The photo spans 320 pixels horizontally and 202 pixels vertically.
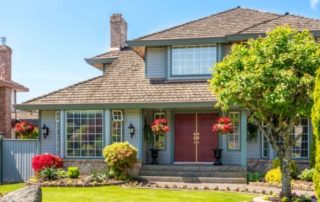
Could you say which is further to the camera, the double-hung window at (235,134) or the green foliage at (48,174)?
the double-hung window at (235,134)

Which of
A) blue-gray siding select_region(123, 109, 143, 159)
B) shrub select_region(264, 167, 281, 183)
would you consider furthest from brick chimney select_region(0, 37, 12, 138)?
shrub select_region(264, 167, 281, 183)

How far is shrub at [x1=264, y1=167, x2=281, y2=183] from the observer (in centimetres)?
1493

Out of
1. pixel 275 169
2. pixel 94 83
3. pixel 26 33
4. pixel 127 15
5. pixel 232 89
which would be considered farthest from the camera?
pixel 127 15

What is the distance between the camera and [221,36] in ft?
58.4

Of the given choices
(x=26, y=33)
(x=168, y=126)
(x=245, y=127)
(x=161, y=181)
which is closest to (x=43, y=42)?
(x=26, y=33)

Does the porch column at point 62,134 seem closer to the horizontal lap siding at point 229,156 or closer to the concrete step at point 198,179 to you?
the concrete step at point 198,179

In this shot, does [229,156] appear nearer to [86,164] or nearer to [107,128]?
[107,128]

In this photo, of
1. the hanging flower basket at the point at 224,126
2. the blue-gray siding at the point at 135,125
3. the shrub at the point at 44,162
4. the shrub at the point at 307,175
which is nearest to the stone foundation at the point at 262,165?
the shrub at the point at 307,175

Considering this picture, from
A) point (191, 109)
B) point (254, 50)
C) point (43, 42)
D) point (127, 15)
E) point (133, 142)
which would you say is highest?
point (127, 15)

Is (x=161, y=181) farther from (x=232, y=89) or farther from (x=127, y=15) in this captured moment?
(x=127, y=15)

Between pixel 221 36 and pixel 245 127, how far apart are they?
3958 mm

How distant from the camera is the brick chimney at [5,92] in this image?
22.4m

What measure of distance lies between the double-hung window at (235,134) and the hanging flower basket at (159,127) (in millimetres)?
2658

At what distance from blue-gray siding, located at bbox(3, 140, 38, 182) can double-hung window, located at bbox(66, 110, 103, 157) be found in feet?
5.24
